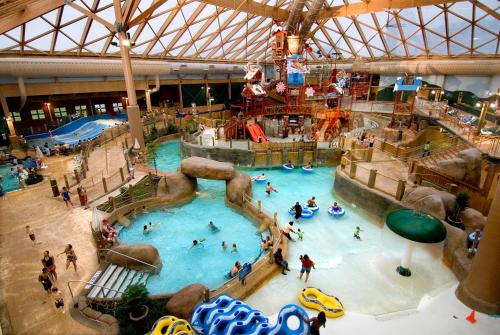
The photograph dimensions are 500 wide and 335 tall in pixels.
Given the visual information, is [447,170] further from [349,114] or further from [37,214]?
[37,214]

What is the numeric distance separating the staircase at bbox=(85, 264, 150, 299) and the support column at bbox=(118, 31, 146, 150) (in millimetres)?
12015

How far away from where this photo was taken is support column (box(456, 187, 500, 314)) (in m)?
7.63

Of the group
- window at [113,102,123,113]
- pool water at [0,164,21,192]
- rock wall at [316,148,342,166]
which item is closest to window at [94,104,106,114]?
window at [113,102,123,113]

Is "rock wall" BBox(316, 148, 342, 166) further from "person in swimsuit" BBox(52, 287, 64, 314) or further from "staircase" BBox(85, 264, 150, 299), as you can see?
"person in swimsuit" BBox(52, 287, 64, 314)

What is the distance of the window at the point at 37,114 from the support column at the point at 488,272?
32669 mm

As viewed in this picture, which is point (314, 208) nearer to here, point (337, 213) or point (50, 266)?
point (337, 213)

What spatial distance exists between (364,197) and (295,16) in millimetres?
19065

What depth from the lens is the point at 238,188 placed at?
16.7 m

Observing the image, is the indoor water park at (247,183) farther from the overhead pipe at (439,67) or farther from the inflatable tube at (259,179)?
the inflatable tube at (259,179)

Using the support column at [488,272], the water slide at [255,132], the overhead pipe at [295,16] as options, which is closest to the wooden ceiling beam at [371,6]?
the overhead pipe at [295,16]

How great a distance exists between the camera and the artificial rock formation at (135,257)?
1098 centimetres

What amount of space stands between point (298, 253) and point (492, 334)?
6.48 meters

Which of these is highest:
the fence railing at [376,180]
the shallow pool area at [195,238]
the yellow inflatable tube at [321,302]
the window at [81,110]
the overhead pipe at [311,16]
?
the overhead pipe at [311,16]

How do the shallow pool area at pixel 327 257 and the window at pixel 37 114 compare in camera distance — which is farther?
the window at pixel 37 114
